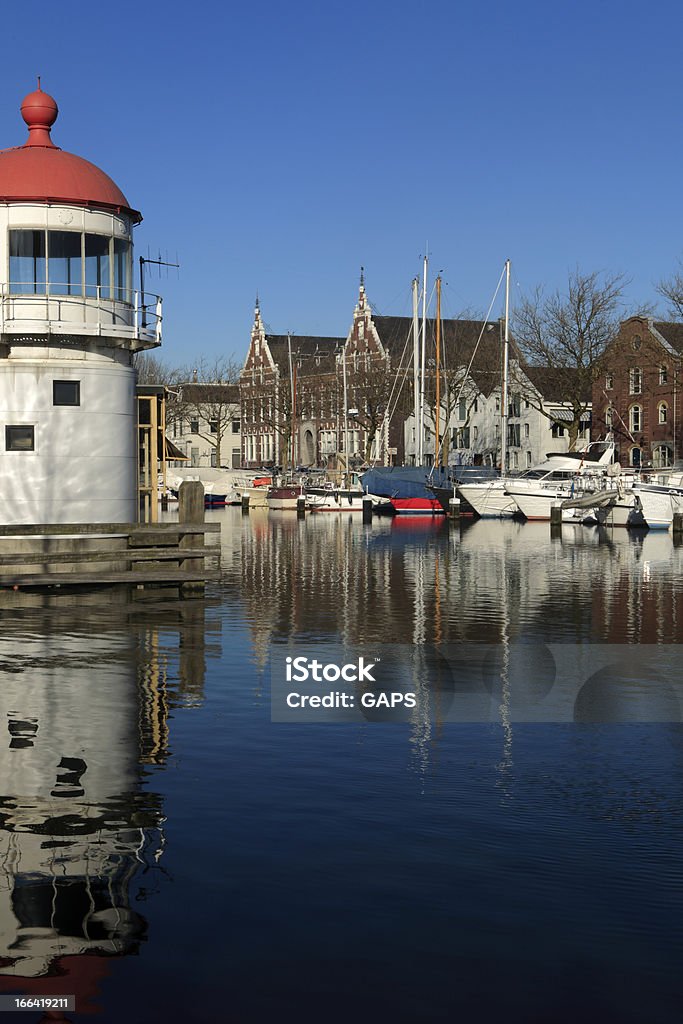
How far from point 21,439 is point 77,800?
16639 mm

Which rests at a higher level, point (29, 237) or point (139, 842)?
point (29, 237)

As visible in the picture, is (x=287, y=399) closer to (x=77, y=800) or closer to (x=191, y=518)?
(x=191, y=518)

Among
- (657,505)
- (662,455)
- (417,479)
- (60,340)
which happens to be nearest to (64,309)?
Answer: (60,340)

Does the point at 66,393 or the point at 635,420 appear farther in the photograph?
the point at 635,420

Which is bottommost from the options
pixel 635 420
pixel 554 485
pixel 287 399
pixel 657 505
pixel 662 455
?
pixel 657 505

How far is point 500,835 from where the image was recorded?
988 centimetres

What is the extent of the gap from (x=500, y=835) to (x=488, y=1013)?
3023mm

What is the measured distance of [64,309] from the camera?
86.7ft

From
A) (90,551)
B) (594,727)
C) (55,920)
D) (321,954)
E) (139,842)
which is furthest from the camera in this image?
(90,551)

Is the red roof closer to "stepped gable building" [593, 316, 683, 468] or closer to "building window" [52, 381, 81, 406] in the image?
"building window" [52, 381, 81, 406]

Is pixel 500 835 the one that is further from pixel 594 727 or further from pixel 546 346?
pixel 546 346

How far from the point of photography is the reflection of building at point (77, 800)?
7.79 meters

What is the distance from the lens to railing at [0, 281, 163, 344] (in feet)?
85.5

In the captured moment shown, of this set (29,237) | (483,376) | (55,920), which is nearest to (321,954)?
(55,920)
